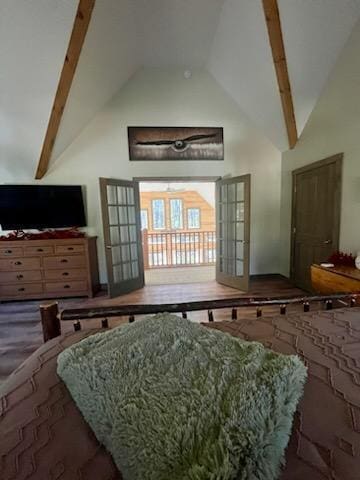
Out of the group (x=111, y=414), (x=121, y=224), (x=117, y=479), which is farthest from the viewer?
(x=121, y=224)

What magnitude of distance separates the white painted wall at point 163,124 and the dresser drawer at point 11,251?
1.11 m

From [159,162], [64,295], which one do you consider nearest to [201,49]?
[159,162]

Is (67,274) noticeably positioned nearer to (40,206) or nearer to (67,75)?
(40,206)

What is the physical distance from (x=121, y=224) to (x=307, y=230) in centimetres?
306

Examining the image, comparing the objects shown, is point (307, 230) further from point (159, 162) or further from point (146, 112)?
point (146, 112)

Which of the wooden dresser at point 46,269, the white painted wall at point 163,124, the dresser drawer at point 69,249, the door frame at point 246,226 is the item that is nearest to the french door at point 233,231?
the door frame at point 246,226

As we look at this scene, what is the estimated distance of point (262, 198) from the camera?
4.41 meters

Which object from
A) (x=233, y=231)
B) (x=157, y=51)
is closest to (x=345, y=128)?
(x=233, y=231)

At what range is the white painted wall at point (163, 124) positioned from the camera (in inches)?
155

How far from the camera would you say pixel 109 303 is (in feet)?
11.7

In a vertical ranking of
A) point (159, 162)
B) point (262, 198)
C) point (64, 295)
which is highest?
point (159, 162)

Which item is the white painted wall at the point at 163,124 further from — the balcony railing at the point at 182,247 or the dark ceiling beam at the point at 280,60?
the balcony railing at the point at 182,247

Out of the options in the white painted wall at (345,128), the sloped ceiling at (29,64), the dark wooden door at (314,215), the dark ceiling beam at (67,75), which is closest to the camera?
the sloped ceiling at (29,64)

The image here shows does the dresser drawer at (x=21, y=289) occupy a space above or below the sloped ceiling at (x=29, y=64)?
below
